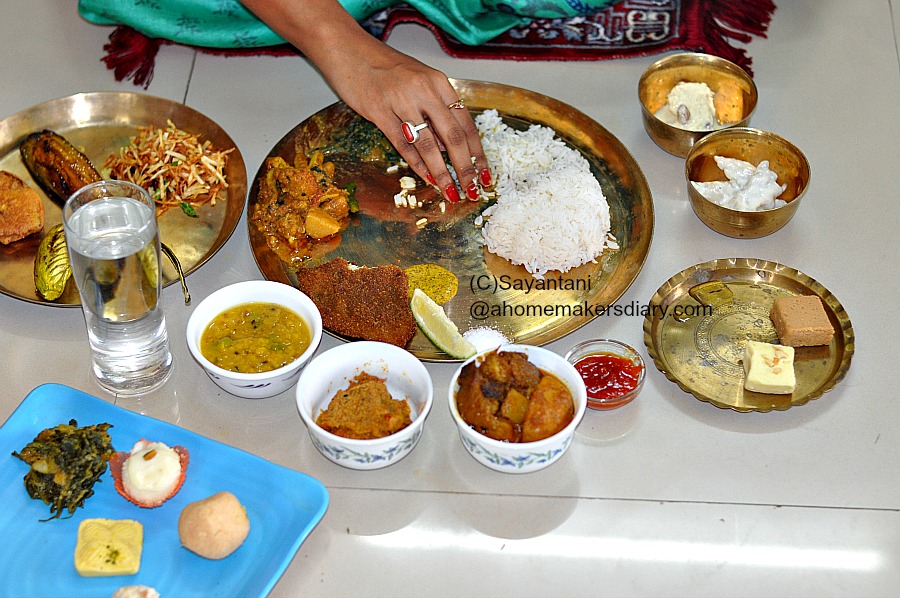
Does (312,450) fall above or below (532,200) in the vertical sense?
below

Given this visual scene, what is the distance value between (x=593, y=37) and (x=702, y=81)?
363mm

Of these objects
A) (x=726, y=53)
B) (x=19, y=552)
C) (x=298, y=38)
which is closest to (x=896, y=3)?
(x=726, y=53)

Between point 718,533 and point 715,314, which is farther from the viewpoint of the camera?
point 715,314

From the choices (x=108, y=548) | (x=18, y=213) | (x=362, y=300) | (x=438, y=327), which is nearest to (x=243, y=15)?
(x=18, y=213)

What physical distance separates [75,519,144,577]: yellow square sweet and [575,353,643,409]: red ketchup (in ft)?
2.91

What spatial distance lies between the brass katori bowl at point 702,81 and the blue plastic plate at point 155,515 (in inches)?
53.4

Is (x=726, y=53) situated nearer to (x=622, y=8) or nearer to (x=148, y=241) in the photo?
(x=622, y=8)

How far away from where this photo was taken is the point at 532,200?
7.09ft

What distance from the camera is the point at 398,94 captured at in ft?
7.39

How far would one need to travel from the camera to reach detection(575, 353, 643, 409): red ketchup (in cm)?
187

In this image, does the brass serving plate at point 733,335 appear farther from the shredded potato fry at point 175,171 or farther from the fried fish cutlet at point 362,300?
the shredded potato fry at point 175,171

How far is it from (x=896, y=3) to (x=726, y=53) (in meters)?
0.70

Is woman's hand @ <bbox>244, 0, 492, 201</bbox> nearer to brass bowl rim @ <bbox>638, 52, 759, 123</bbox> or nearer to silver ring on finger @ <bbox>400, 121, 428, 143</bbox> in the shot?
silver ring on finger @ <bbox>400, 121, 428, 143</bbox>

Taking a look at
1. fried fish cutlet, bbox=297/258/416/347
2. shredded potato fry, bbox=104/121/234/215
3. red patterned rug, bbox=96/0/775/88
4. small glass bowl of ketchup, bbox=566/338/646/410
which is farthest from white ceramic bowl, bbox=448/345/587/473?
red patterned rug, bbox=96/0/775/88
